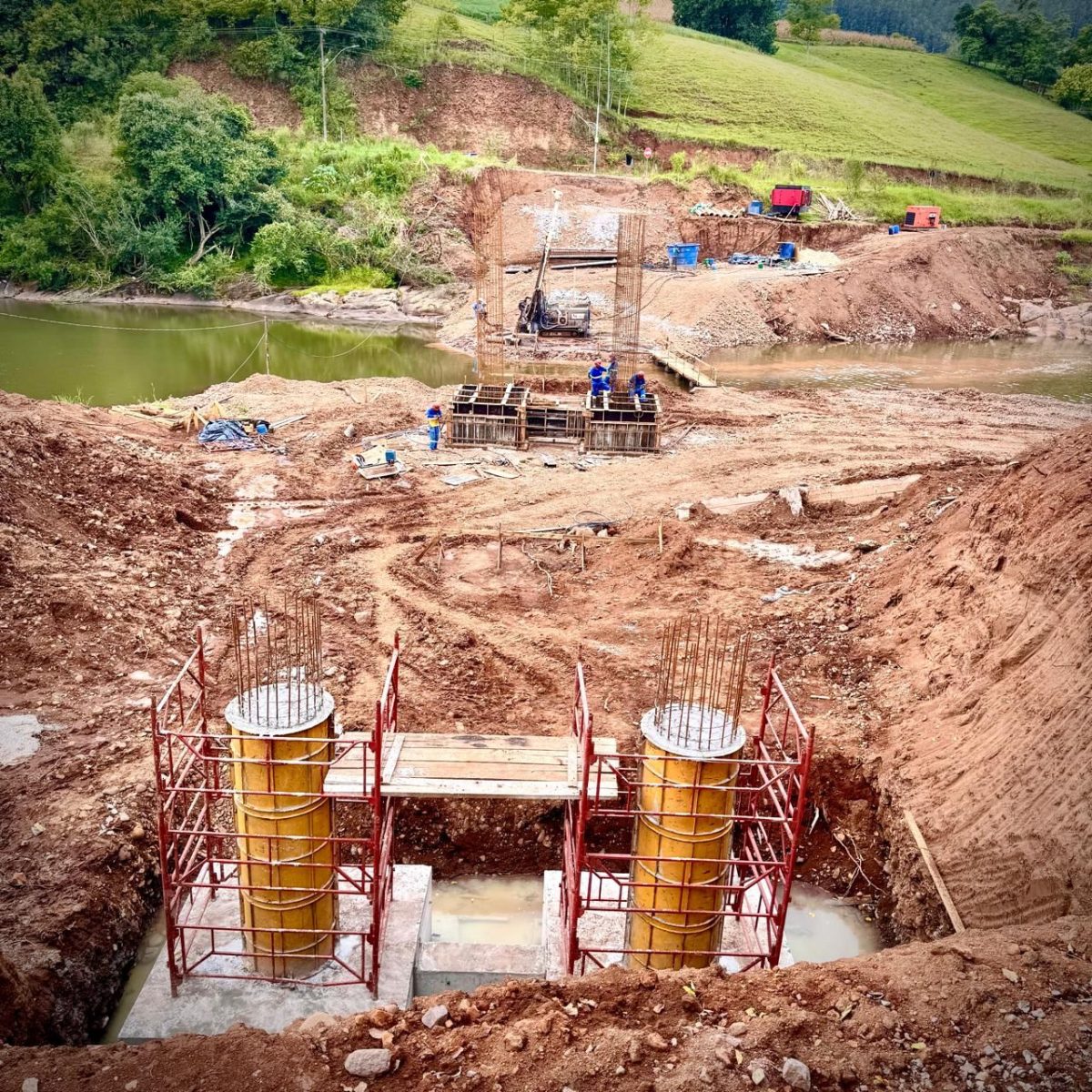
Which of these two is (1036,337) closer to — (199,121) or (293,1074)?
(199,121)

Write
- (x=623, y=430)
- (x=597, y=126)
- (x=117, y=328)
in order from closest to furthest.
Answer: (x=623, y=430) < (x=117, y=328) < (x=597, y=126)

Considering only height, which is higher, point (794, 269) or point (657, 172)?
point (657, 172)

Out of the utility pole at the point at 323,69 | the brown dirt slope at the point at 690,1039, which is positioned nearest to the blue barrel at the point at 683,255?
the utility pole at the point at 323,69

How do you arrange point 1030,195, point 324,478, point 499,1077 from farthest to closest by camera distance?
1. point 1030,195
2. point 324,478
3. point 499,1077

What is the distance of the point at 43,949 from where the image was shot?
8359 mm

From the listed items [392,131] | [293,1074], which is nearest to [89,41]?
[392,131]

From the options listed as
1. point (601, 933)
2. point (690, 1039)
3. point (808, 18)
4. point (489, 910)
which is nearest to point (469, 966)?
point (601, 933)

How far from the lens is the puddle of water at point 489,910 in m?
9.98

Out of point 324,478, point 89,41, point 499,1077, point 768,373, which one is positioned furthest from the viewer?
point 89,41

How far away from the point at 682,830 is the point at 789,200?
44.2m

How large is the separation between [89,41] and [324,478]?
139ft

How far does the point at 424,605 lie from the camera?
15.5 meters

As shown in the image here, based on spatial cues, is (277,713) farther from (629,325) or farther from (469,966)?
(629,325)

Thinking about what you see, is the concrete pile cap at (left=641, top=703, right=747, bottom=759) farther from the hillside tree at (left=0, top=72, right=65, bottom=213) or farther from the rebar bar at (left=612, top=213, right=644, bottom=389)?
the hillside tree at (left=0, top=72, right=65, bottom=213)
